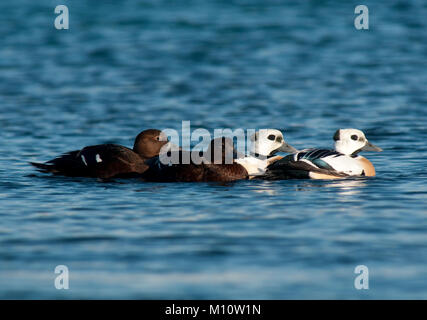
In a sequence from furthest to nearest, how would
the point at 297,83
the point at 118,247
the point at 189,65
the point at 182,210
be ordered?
the point at 189,65 → the point at 297,83 → the point at 182,210 → the point at 118,247

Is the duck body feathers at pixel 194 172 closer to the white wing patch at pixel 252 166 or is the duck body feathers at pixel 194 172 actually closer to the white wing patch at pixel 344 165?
the white wing patch at pixel 252 166

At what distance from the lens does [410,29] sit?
81.7 ft

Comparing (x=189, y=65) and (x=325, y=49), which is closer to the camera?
(x=189, y=65)

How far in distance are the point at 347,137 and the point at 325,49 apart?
481 inches

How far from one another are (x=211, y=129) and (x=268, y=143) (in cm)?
384

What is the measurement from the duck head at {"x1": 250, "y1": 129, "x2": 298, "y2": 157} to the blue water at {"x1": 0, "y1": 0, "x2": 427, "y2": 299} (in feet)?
3.02

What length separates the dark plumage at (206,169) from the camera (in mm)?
10312

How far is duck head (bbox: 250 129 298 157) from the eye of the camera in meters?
11.1

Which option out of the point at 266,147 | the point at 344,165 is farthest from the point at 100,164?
the point at 344,165

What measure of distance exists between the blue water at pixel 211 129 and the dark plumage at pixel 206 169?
0.21 metres

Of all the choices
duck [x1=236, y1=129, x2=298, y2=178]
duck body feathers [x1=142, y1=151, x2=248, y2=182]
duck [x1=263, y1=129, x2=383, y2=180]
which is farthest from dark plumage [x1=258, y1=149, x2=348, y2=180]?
duck body feathers [x1=142, y1=151, x2=248, y2=182]

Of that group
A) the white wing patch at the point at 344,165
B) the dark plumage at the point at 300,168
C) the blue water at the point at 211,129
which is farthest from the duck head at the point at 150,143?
the white wing patch at the point at 344,165
